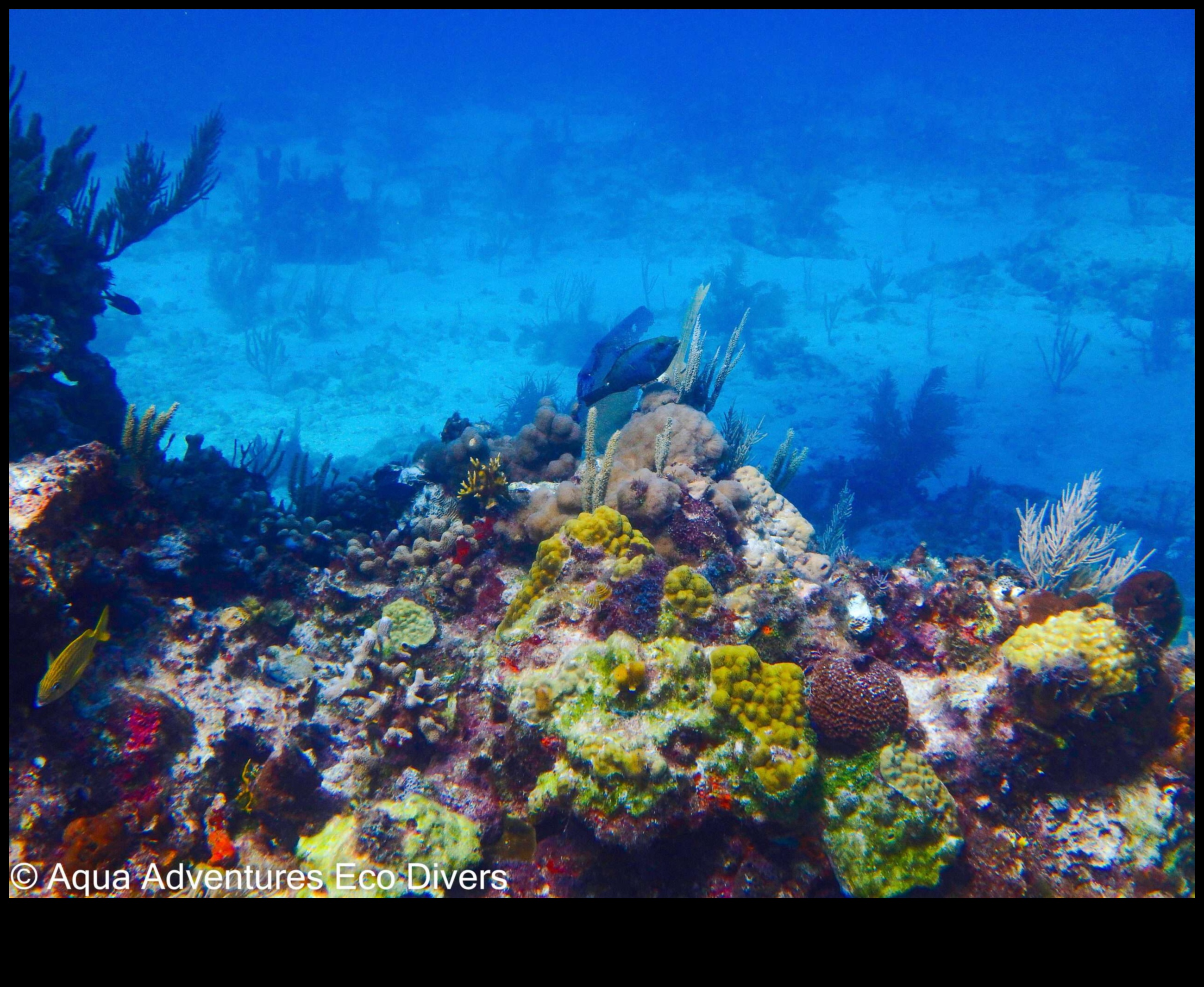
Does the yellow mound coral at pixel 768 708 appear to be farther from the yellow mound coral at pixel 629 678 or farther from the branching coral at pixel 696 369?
the branching coral at pixel 696 369

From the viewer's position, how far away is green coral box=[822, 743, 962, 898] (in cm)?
283

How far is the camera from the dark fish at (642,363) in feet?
20.1

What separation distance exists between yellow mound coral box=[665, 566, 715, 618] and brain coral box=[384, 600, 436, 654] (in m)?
2.04

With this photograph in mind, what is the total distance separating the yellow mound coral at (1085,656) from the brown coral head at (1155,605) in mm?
470

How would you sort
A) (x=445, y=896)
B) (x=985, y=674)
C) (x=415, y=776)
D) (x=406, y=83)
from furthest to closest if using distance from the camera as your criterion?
(x=406, y=83)
(x=985, y=674)
(x=415, y=776)
(x=445, y=896)

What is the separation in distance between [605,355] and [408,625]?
12.3 feet

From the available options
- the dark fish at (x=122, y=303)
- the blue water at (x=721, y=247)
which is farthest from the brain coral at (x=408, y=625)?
the blue water at (x=721, y=247)

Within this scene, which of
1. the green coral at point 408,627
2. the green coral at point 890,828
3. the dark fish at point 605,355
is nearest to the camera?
the green coral at point 890,828

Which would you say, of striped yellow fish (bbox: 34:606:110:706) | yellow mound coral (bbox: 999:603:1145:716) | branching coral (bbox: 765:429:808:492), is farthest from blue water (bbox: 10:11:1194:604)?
striped yellow fish (bbox: 34:606:110:706)

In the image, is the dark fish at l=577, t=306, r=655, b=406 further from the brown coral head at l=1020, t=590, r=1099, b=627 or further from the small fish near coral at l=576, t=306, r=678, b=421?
the brown coral head at l=1020, t=590, r=1099, b=627
